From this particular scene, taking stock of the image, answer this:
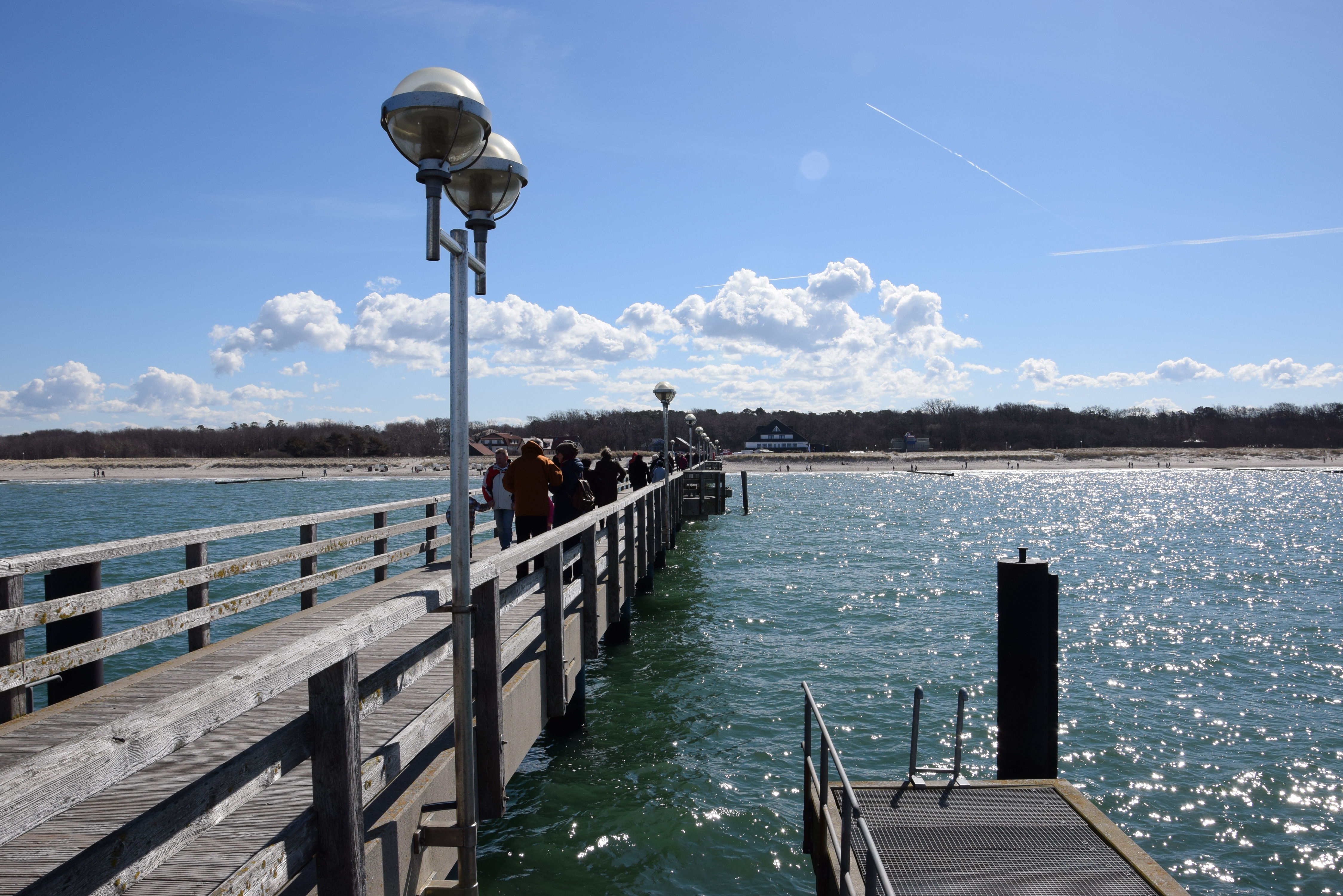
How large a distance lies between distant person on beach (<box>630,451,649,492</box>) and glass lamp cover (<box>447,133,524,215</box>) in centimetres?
1247

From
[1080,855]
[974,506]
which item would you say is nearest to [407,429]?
[974,506]

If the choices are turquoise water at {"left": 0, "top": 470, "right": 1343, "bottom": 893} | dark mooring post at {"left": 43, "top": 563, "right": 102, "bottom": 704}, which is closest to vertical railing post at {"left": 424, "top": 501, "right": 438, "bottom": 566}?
turquoise water at {"left": 0, "top": 470, "right": 1343, "bottom": 893}

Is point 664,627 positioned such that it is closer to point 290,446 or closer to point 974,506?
point 974,506

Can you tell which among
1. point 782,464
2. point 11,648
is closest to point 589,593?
point 11,648

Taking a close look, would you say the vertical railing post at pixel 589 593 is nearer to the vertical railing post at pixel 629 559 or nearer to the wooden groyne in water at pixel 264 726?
the wooden groyne in water at pixel 264 726

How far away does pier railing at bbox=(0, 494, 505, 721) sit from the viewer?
4.56 m

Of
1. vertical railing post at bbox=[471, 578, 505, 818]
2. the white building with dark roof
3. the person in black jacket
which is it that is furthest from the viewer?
the white building with dark roof

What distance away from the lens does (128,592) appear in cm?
505

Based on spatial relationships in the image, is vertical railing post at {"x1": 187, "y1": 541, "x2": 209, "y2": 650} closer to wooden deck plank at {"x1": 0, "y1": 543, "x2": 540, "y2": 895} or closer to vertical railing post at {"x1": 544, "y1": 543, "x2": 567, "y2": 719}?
wooden deck plank at {"x1": 0, "y1": 543, "x2": 540, "y2": 895}

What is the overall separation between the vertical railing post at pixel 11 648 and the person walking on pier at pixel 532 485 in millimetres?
4314

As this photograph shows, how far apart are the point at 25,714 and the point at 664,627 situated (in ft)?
34.0

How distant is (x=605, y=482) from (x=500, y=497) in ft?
5.80

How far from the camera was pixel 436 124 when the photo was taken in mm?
3451

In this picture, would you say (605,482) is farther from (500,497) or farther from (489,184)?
(489,184)
